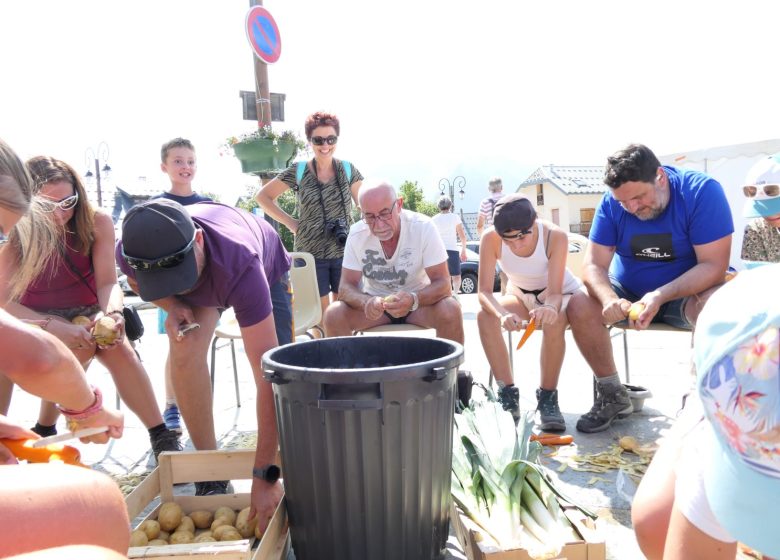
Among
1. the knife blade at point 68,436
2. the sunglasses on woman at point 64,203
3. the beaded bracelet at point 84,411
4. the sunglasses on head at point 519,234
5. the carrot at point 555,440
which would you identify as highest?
the sunglasses on woman at point 64,203

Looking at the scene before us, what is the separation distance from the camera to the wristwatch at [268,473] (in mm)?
1914

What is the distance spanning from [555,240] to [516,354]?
1886 millimetres

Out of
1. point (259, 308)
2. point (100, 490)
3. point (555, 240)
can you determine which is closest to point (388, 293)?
point (555, 240)

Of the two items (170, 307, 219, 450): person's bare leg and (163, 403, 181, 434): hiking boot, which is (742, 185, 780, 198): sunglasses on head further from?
(163, 403, 181, 434): hiking boot

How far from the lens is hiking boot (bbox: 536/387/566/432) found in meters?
2.91

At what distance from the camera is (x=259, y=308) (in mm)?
2041

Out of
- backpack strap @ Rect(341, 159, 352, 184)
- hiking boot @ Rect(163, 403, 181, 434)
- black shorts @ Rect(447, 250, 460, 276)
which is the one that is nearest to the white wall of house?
black shorts @ Rect(447, 250, 460, 276)

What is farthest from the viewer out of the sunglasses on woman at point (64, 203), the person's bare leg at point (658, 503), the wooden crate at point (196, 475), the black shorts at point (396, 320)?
the black shorts at point (396, 320)

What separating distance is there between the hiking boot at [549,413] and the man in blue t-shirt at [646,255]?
0.11 m

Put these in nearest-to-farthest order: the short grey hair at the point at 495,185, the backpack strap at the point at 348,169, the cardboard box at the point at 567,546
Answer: the cardboard box at the point at 567,546 → the backpack strap at the point at 348,169 → the short grey hair at the point at 495,185

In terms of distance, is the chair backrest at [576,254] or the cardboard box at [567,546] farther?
the chair backrest at [576,254]

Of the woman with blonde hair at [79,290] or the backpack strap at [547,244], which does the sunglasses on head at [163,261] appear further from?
the backpack strap at [547,244]

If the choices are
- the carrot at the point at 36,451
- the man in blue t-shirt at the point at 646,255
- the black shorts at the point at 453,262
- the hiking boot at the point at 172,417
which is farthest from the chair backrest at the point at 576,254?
the carrot at the point at 36,451

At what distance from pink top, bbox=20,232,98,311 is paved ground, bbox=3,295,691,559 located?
32.0 inches
